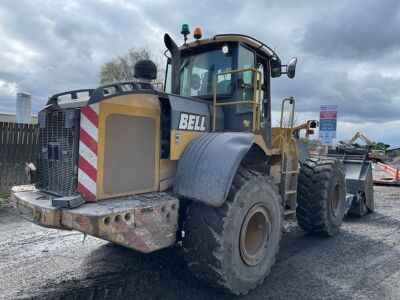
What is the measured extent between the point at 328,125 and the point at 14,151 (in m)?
8.77

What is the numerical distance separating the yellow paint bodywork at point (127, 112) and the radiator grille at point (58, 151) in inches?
10.6

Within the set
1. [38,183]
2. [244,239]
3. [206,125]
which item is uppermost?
[206,125]

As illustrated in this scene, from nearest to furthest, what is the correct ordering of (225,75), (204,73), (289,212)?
(225,75)
(204,73)
(289,212)

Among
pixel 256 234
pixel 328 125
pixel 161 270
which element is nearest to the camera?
pixel 256 234

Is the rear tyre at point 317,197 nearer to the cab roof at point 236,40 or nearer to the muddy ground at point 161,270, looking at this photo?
the muddy ground at point 161,270

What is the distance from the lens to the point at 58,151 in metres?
3.70

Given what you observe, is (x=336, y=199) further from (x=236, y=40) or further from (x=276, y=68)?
(x=236, y=40)

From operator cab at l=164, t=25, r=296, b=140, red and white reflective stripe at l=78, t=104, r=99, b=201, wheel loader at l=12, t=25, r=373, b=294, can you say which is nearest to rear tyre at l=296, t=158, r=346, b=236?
operator cab at l=164, t=25, r=296, b=140

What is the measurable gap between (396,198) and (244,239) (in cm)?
867

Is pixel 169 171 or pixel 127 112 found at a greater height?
pixel 127 112

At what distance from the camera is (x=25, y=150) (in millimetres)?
9086

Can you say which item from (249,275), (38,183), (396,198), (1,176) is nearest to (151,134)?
(38,183)

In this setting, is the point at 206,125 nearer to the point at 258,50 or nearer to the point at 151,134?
the point at 151,134

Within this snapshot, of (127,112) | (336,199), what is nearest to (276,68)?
(336,199)
